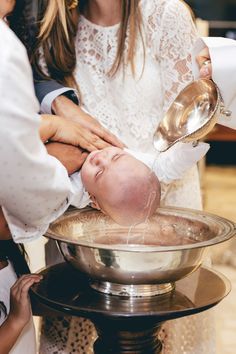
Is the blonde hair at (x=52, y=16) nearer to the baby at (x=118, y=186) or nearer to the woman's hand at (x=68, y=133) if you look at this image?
the woman's hand at (x=68, y=133)

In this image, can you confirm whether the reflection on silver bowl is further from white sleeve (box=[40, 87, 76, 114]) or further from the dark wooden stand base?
the dark wooden stand base

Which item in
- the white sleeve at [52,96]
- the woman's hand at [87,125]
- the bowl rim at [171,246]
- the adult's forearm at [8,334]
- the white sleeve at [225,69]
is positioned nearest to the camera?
the bowl rim at [171,246]

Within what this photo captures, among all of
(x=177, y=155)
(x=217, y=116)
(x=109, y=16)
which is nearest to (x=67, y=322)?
(x=177, y=155)

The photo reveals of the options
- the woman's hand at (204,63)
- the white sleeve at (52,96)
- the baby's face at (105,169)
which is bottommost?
the baby's face at (105,169)

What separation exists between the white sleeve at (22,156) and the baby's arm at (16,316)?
36 centimetres

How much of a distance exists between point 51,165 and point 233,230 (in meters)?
0.52

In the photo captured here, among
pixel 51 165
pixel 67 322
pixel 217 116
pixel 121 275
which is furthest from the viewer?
pixel 67 322

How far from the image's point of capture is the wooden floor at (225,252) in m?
2.75

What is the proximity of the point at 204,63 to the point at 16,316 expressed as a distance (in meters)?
0.75

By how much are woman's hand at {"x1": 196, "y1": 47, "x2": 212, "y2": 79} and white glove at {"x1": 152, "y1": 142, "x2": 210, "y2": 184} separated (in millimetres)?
177

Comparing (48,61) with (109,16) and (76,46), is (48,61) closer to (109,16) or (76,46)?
(76,46)

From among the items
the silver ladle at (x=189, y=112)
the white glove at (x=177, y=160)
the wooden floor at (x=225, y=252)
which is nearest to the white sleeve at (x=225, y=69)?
the silver ladle at (x=189, y=112)

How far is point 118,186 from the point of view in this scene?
1480 millimetres

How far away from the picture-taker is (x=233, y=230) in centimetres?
139
